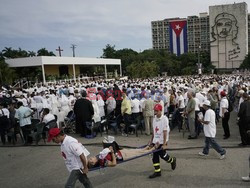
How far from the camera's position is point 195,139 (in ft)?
29.1

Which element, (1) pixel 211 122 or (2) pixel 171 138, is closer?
(1) pixel 211 122

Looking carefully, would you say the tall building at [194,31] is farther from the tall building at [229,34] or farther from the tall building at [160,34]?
the tall building at [229,34]

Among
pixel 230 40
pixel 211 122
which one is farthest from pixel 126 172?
pixel 230 40

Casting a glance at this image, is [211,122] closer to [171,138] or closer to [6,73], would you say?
[171,138]

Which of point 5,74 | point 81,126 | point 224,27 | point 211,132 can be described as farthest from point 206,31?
point 211,132

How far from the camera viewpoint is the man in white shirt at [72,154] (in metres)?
4.09

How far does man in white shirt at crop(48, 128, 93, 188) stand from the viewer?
4.09 m

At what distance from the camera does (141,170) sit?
6.23m

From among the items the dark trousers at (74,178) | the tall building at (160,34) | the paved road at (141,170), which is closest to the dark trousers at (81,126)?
the paved road at (141,170)

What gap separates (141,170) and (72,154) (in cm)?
259

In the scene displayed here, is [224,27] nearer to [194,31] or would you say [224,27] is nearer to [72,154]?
[194,31]

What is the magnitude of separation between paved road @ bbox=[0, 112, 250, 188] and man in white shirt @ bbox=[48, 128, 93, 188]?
1.42m

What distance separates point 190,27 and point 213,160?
11152 centimetres

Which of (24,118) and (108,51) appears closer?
(24,118)
